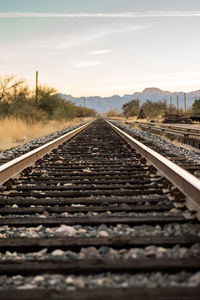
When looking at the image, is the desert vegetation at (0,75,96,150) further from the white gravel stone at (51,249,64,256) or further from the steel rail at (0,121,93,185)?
the white gravel stone at (51,249,64,256)

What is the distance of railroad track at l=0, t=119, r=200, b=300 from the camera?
1.75m

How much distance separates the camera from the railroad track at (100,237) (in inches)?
68.7

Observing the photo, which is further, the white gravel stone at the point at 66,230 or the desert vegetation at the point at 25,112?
the desert vegetation at the point at 25,112

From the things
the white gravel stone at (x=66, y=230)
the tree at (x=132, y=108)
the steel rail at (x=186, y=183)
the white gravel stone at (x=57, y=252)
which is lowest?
the white gravel stone at (x=57, y=252)

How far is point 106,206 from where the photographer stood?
324 cm

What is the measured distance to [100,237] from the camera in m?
2.39

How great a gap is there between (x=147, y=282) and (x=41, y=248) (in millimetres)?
825

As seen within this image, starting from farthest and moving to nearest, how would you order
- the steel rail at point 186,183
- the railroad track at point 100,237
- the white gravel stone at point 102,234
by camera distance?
1. the steel rail at point 186,183
2. the white gravel stone at point 102,234
3. the railroad track at point 100,237

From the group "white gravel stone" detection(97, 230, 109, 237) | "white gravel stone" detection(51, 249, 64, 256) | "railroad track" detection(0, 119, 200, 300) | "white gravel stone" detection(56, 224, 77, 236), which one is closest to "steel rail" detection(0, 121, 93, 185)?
"railroad track" detection(0, 119, 200, 300)

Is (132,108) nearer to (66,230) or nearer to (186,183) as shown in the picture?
(186,183)

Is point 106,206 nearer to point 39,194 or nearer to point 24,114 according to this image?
point 39,194

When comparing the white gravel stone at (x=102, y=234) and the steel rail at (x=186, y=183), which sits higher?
the steel rail at (x=186, y=183)

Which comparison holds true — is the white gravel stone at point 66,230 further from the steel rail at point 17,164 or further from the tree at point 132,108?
the tree at point 132,108

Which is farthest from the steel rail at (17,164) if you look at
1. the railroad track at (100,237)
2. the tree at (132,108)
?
the tree at (132,108)
